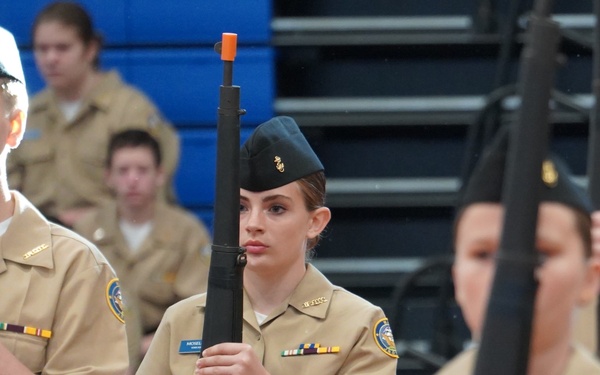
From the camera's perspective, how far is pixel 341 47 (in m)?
5.52

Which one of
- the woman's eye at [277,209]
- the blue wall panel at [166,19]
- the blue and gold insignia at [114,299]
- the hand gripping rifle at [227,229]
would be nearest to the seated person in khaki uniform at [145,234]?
the blue wall panel at [166,19]

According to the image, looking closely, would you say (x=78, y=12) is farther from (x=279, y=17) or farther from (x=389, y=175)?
(x=389, y=175)

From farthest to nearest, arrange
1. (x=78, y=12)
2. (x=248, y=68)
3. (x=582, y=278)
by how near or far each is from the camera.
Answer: (x=248, y=68), (x=78, y=12), (x=582, y=278)

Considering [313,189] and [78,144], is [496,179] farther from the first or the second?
[78,144]

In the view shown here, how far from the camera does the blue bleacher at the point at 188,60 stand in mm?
5309

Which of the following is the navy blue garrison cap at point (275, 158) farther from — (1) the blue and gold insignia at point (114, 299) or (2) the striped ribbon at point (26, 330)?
(2) the striped ribbon at point (26, 330)

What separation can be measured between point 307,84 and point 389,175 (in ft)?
1.76

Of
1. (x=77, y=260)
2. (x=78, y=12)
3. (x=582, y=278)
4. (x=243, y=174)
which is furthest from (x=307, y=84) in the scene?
(x=582, y=278)

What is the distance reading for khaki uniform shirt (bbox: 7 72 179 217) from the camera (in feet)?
16.0

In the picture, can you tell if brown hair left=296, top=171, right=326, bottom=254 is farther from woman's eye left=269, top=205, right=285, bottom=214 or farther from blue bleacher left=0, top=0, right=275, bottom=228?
blue bleacher left=0, top=0, right=275, bottom=228

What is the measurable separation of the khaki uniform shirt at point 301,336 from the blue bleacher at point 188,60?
2.49m

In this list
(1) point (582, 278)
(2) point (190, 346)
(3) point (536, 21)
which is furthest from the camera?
(2) point (190, 346)

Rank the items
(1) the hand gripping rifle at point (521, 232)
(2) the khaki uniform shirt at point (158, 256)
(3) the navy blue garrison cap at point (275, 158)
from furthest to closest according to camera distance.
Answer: (2) the khaki uniform shirt at point (158, 256), (3) the navy blue garrison cap at point (275, 158), (1) the hand gripping rifle at point (521, 232)

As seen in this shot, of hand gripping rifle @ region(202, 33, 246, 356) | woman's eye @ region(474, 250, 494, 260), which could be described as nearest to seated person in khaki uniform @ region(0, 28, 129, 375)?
hand gripping rifle @ region(202, 33, 246, 356)
